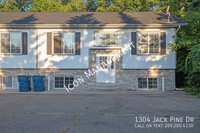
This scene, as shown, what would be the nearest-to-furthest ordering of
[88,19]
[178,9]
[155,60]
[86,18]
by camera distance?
[155,60], [88,19], [86,18], [178,9]

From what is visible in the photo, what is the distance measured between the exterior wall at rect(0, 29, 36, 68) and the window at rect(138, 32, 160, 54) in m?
7.09

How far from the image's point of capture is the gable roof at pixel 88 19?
1145 cm

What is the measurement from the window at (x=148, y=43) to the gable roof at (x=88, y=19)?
781 millimetres

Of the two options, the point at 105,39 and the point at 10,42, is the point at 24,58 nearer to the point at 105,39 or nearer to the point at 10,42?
the point at 10,42

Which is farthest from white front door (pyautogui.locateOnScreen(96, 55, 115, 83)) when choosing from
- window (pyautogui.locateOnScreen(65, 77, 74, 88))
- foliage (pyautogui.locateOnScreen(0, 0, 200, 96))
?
foliage (pyautogui.locateOnScreen(0, 0, 200, 96))

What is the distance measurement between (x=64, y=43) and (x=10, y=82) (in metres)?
4.57

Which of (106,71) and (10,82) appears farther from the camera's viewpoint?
(10,82)

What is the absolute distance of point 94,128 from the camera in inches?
184

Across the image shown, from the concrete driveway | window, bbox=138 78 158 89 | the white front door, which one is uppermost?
the white front door

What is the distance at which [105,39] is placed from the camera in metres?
11.7

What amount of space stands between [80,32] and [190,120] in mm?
8400

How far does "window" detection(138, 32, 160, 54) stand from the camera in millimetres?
11609

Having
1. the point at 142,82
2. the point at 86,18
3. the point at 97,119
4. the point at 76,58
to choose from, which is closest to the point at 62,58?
the point at 76,58

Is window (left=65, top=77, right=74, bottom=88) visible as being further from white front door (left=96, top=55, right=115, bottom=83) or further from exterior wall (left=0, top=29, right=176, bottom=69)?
white front door (left=96, top=55, right=115, bottom=83)
